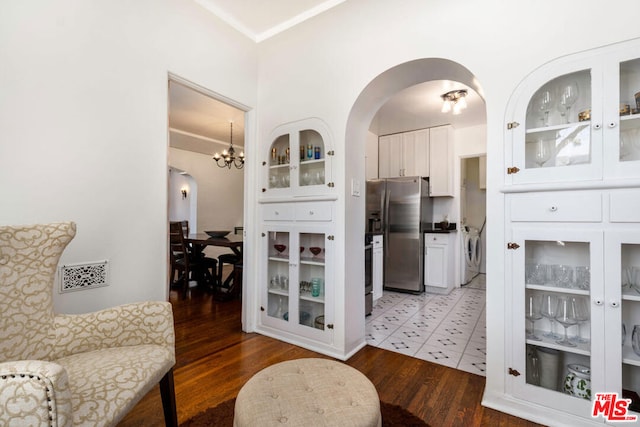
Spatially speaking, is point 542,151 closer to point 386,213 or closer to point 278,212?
point 278,212

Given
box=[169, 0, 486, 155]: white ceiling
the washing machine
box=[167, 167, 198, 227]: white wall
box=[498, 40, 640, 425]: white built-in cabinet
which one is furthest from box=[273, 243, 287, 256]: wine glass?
box=[167, 167, 198, 227]: white wall

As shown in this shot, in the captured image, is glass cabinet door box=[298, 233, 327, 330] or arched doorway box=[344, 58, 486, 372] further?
glass cabinet door box=[298, 233, 327, 330]

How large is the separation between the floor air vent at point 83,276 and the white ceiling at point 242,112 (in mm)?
1589

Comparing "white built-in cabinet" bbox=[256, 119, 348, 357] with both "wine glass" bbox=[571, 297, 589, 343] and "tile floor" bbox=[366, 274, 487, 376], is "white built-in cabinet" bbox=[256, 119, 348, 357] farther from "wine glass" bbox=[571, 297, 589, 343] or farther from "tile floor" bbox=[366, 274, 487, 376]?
"wine glass" bbox=[571, 297, 589, 343]

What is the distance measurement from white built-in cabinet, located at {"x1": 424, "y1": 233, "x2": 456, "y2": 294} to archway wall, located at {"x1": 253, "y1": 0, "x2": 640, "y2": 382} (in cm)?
242

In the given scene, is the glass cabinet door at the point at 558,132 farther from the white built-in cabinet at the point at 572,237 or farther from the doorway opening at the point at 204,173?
the doorway opening at the point at 204,173

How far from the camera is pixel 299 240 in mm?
2631

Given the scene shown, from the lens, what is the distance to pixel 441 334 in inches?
112

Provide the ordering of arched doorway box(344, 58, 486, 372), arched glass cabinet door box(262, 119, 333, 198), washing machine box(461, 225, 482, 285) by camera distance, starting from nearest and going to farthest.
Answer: arched doorway box(344, 58, 486, 372), arched glass cabinet door box(262, 119, 333, 198), washing machine box(461, 225, 482, 285)

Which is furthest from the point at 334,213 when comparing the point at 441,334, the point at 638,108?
the point at 638,108

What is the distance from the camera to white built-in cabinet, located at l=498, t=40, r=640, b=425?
1.48 metres

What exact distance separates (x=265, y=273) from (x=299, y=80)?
5.93 ft

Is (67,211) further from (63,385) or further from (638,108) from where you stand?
(638,108)

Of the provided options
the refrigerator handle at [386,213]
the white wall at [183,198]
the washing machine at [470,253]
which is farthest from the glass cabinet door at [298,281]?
the white wall at [183,198]
